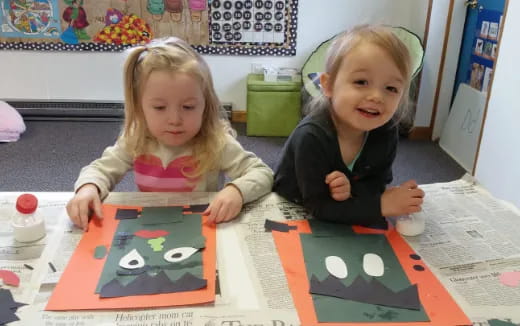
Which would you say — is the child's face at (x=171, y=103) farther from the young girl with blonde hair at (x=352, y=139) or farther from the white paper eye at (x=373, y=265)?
the white paper eye at (x=373, y=265)

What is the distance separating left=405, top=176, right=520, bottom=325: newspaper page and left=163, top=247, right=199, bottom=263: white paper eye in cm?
39

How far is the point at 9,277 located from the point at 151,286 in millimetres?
216

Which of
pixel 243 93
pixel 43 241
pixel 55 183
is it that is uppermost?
pixel 43 241

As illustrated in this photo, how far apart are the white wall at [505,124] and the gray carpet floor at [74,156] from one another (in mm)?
325

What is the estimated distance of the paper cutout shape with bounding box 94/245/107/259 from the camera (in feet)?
2.46

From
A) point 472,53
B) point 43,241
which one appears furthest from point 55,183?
point 472,53

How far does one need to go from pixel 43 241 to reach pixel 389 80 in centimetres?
68

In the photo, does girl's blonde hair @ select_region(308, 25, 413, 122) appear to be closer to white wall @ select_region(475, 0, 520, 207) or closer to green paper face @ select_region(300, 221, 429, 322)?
green paper face @ select_region(300, 221, 429, 322)

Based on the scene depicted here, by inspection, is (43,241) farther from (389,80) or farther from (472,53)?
(472,53)

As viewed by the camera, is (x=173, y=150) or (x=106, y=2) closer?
(x=173, y=150)

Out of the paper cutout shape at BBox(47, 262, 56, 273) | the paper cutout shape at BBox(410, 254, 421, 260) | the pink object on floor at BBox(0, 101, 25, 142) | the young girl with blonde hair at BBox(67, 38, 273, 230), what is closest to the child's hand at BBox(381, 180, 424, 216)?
the paper cutout shape at BBox(410, 254, 421, 260)

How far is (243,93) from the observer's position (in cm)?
330

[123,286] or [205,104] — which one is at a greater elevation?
[205,104]

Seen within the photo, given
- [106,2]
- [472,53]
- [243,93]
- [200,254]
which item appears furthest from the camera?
[243,93]
